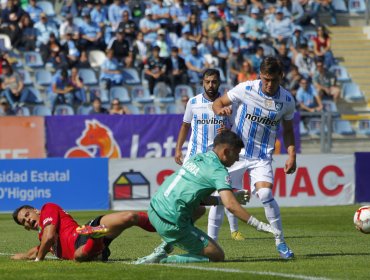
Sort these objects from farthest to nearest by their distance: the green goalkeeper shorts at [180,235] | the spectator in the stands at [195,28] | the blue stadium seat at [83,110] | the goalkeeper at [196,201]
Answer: the spectator in the stands at [195,28]
the blue stadium seat at [83,110]
the green goalkeeper shorts at [180,235]
the goalkeeper at [196,201]

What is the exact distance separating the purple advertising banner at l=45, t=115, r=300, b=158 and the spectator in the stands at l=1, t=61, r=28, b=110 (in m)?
2.45

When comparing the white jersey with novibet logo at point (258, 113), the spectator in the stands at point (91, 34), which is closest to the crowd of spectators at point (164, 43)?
the spectator in the stands at point (91, 34)

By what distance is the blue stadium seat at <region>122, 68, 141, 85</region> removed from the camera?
28625 millimetres

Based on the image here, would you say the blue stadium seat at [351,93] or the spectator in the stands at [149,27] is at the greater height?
the spectator in the stands at [149,27]

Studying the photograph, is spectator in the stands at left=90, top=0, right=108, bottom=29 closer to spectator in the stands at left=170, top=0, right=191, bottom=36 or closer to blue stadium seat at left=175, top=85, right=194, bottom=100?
spectator in the stands at left=170, top=0, right=191, bottom=36

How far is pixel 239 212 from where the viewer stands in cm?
1008

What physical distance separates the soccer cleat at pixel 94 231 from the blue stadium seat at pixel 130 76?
18001mm

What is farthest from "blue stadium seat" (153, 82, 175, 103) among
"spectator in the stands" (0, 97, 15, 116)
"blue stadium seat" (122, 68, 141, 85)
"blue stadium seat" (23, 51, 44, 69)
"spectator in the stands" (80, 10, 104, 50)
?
"spectator in the stands" (0, 97, 15, 116)

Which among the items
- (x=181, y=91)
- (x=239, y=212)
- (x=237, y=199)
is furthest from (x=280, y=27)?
(x=239, y=212)

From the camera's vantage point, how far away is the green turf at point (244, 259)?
991cm

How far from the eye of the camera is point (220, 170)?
10.3m

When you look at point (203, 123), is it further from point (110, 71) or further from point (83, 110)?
point (110, 71)

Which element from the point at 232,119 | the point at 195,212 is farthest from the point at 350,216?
the point at 195,212

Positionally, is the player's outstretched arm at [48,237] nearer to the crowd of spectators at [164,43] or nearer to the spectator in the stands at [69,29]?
the crowd of spectators at [164,43]
